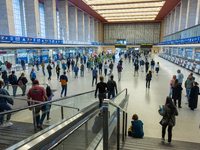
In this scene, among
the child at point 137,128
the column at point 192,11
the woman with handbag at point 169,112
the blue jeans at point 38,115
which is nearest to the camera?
the blue jeans at point 38,115

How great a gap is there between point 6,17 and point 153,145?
19.2m

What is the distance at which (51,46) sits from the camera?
75.5ft

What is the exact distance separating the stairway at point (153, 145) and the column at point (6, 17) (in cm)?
1849

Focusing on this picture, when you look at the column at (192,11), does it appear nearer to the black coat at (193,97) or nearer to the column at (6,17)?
the black coat at (193,97)

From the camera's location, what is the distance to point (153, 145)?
411 centimetres

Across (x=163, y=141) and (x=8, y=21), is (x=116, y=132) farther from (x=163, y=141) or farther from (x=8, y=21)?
(x=8, y=21)

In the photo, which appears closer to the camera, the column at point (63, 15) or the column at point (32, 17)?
the column at point (32, 17)

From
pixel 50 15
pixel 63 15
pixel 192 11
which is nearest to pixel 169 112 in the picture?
pixel 50 15

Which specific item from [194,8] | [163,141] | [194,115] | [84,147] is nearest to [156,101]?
[194,115]

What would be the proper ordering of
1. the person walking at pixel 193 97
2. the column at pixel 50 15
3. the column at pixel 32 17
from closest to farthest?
the person walking at pixel 193 97 < the column at pixel 32 17 < the column at pixel 50 15

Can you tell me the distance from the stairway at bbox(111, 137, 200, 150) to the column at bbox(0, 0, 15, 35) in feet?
60.7

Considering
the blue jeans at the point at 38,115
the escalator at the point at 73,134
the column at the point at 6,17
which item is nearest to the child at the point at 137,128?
the escalator at the point at 73,134

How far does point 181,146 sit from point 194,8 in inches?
1197

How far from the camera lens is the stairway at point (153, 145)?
394 centimetres
